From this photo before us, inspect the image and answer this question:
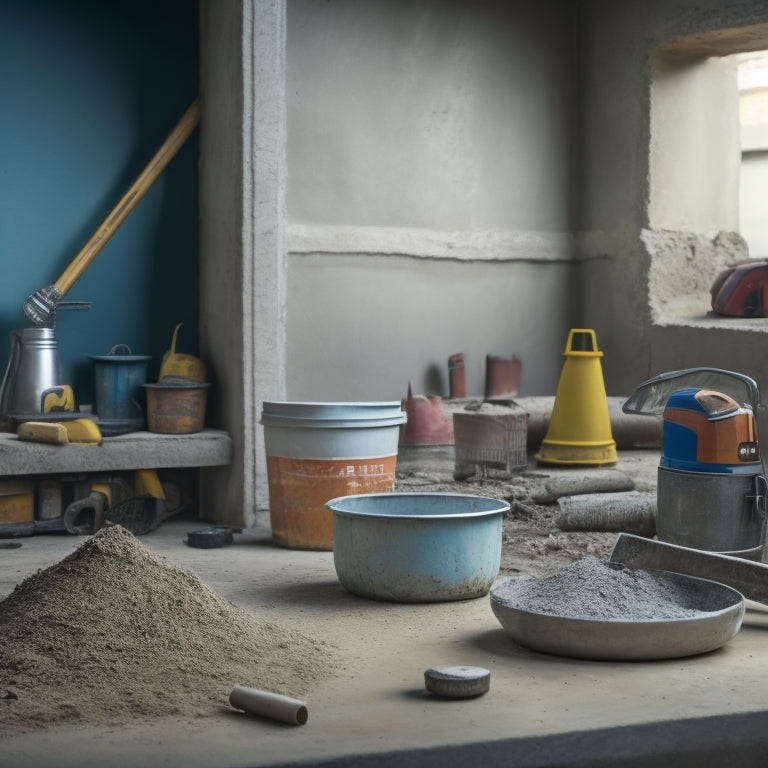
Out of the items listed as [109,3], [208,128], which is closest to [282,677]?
[208,128]

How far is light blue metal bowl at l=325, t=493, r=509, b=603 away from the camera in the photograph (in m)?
3.88

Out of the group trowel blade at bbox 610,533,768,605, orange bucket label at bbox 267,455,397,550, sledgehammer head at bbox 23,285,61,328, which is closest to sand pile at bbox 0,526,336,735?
trowel blade at bbox 610,533,768,605

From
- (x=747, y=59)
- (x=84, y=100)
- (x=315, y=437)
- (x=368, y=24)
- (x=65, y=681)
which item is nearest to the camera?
(x=65, y=681)

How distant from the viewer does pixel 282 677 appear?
9.79 feet

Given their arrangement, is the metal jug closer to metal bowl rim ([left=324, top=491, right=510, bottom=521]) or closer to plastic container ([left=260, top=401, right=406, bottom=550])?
plastic container ([left=260, top=401, right=406, bottom=550])

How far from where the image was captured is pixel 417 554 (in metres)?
3.89

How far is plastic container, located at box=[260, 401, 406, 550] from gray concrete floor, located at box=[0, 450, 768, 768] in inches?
50.9

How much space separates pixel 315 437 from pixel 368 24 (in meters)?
2.75

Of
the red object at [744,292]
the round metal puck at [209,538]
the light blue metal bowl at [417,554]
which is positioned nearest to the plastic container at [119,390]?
the round metal puck at [209,538]

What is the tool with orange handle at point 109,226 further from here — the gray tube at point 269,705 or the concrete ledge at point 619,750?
the concrete ledge at point 619,750

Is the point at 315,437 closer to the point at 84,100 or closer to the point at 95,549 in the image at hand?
the point at 95,549

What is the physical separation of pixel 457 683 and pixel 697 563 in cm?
121

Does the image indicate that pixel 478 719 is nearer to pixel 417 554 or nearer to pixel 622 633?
pixel 622 633

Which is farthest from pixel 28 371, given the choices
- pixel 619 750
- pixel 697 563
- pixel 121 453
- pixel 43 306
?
pixel 619 750
